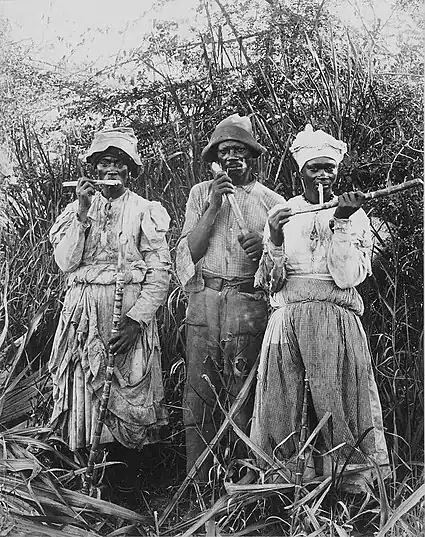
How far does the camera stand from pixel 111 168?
3195 millimetres

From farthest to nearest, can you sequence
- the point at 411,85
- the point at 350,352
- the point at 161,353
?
the point at 161,353
the point at 411,85
the point at 350,352

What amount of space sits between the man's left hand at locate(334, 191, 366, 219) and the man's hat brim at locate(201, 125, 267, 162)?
509 millimetres

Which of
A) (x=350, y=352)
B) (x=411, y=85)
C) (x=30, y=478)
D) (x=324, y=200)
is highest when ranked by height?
(x=411, y=85)

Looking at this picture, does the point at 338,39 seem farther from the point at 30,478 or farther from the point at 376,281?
the point at 30,478

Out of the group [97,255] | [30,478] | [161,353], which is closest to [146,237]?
[97,255]

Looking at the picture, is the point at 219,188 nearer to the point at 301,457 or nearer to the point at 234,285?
the point at 234,285

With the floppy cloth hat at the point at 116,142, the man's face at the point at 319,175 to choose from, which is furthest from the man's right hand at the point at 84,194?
the man's face at the point at 319,175

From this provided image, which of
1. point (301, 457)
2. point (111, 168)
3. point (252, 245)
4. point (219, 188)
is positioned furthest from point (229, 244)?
point (301, 457)

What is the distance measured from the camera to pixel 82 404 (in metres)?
3.17

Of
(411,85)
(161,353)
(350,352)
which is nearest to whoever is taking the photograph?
(350,352)

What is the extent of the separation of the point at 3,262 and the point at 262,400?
1210mm

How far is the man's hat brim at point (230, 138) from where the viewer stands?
3117 millimetres

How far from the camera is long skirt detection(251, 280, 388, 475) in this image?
285 cm

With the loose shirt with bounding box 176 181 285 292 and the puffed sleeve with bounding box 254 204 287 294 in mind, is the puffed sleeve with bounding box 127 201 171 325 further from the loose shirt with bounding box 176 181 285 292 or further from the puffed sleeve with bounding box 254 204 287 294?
the puffed sleeve with bounding box 254 204 287 294
